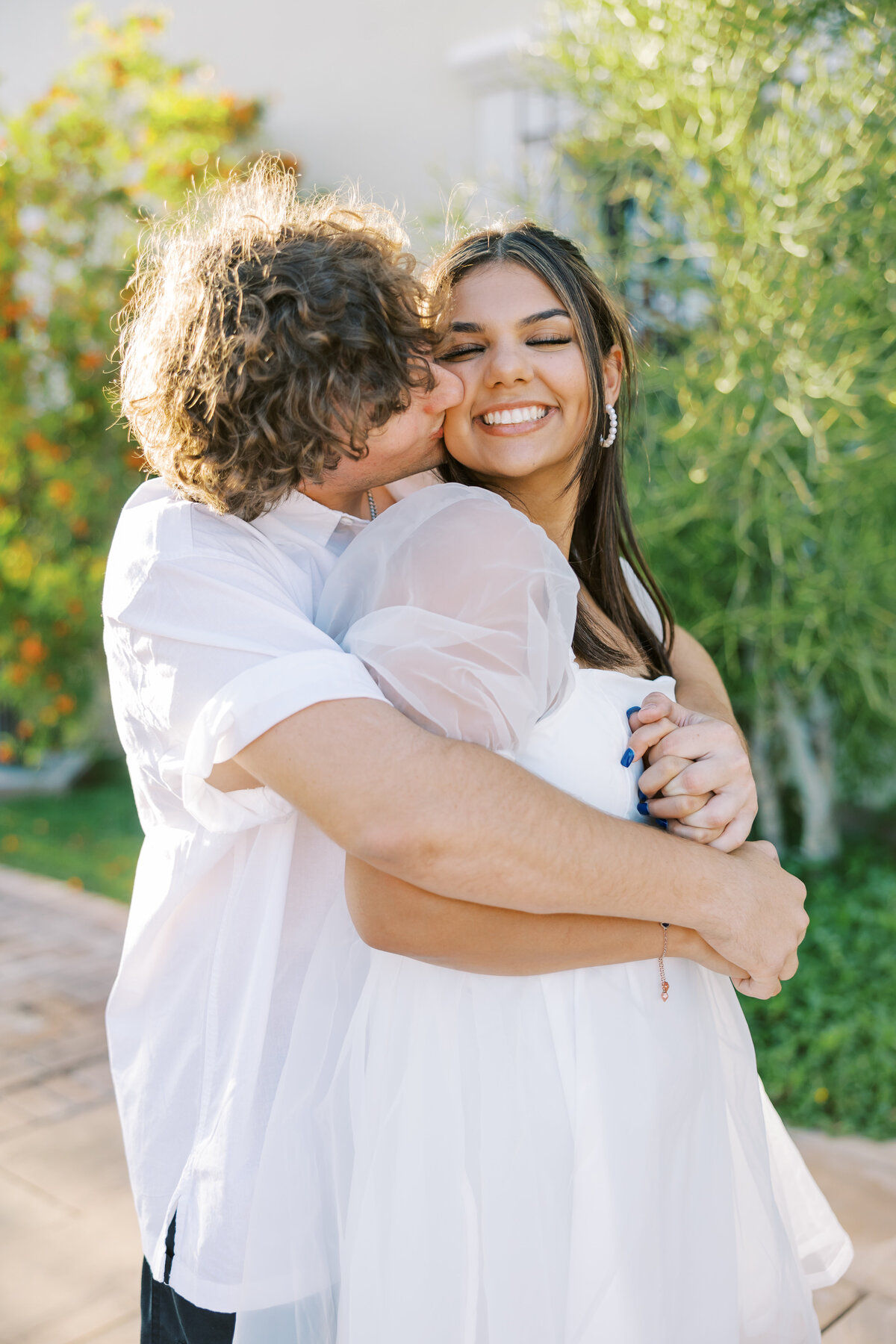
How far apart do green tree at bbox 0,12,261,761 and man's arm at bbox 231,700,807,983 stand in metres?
4.91

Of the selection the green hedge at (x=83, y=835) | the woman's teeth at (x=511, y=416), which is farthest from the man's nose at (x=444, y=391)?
the green hedge at (x=83, y=835)

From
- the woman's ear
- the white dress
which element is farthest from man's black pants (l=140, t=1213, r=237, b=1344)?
the woman's ear

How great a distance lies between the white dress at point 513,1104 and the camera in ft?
3.76

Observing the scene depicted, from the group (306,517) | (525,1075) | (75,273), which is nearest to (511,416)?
(306,517)

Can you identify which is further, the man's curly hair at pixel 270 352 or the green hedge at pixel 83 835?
the green hedge at pixel 83 835

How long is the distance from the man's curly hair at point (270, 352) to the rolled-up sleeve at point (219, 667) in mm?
119

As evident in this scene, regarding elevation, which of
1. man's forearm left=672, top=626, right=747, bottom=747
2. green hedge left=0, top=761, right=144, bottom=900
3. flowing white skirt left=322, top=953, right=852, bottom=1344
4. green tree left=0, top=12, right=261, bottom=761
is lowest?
green hedge left=0, top=761, right=144, bottom=900

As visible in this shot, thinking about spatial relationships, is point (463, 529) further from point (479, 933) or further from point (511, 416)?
point (511, 416)

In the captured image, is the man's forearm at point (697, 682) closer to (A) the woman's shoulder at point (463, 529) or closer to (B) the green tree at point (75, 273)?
(A) the woman's shoulder at point (463, 529)

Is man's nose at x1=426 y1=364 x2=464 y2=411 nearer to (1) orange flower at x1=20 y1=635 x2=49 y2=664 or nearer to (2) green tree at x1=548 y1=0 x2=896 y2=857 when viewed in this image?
(2) green tree at x1=548 y1=0 x2=896 y2=857

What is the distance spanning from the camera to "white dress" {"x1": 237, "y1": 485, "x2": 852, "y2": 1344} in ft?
3.76

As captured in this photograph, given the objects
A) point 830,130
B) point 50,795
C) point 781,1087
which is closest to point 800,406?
point 830,130

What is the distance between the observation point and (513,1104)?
4.07ft

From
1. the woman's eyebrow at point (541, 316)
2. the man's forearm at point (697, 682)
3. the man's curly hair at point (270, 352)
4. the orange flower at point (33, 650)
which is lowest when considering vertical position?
the orange flower at point (33, 650)
